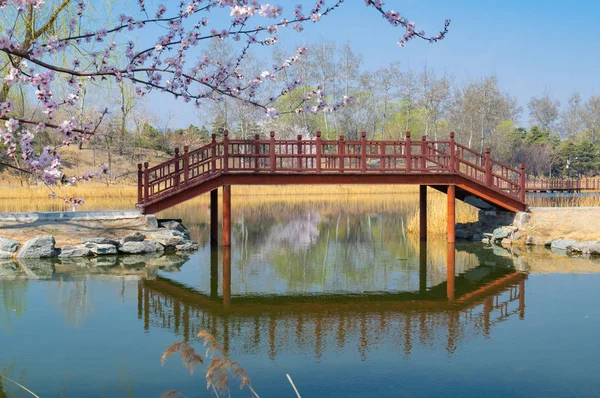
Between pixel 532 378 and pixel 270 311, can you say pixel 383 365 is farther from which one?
pixel 270 311

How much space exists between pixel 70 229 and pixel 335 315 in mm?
9279

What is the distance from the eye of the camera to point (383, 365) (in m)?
7.72

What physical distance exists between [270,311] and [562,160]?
155 feet

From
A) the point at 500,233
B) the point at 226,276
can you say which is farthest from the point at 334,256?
the point at 500,233

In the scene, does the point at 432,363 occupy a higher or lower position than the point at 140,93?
lower

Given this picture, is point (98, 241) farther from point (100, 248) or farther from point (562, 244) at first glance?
point (562, 244)

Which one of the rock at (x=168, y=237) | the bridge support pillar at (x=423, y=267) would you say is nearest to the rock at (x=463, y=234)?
the bridge support pillar at (x=423, y=267)

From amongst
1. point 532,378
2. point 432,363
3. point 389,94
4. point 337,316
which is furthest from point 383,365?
point 389,94

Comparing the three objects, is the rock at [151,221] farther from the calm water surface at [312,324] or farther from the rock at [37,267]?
the rock at [37,267]

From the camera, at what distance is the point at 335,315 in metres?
10.4

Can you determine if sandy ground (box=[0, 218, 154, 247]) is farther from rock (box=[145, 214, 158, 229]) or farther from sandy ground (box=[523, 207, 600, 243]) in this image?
sandy ground (box=[523, 207, 600, 243])

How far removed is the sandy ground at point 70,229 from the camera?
16750 millimetres

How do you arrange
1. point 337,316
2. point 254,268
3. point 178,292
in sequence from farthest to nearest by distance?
1. point 254,268
2. point 178,292
3. point 337,316

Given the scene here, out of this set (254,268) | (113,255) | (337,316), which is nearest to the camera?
(337,316)
